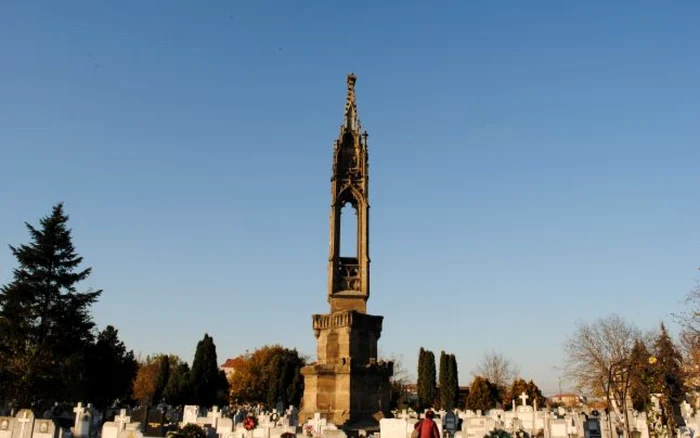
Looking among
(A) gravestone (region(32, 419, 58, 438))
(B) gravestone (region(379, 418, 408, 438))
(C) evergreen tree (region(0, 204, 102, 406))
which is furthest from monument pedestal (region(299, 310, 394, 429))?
(C) evergreen tree (region(0, 204, 102, 406))

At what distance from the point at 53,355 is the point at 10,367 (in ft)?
7.51

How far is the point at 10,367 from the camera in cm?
2823

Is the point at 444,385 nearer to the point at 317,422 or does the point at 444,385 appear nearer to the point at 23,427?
the point at 317,422

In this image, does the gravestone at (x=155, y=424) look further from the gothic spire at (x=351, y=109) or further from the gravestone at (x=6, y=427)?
the gothic spire at (x=351, y=109)

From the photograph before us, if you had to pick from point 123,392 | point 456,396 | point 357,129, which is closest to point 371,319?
point 357,129

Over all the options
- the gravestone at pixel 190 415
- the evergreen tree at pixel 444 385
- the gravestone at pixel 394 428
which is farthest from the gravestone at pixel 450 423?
the evergreen tree at pixel 444 385

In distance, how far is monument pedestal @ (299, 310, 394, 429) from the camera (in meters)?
18.8

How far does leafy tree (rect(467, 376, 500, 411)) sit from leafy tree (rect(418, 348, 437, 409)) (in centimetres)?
512

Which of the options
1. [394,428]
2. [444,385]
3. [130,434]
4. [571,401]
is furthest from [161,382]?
[571,401]

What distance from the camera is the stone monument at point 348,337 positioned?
1894 cm

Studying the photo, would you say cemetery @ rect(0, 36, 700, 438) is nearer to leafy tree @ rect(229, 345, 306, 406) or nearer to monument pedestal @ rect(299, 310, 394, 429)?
monument pedestal @ rect(299, 310, 394, 429)

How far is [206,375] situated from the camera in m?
54.3

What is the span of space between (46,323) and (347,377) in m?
20.5

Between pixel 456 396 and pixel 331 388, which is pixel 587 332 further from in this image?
pixel 331 388
